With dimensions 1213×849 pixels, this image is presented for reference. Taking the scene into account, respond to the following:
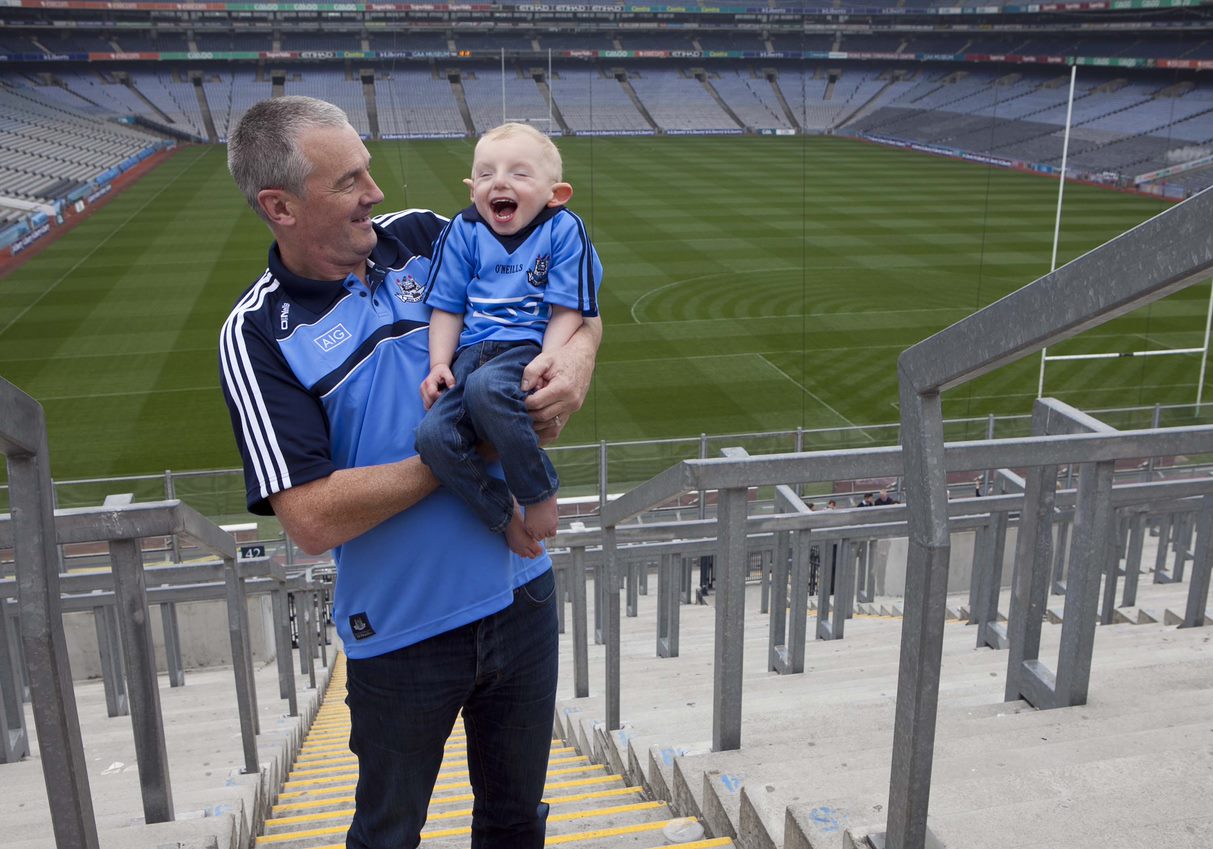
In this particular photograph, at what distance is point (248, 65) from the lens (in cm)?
A: 3222

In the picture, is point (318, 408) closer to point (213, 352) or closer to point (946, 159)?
point (213, 352)

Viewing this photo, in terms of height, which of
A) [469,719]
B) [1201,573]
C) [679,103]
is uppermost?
[679,103]

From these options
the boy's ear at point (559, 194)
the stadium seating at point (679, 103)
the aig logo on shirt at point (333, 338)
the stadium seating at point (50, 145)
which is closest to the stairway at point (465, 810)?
the aig logo on shirt at point (333, 338)

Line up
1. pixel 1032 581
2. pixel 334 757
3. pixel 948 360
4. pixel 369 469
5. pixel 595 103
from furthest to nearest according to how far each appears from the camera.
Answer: pixel 595 103
pixel 334 757
pixel 1032 581
pixel 369 469
pixel 948 360

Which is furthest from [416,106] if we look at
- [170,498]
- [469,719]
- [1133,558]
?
[469,719]

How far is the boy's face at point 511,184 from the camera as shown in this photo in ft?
5.98

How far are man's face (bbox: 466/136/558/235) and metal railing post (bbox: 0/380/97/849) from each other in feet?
2.81

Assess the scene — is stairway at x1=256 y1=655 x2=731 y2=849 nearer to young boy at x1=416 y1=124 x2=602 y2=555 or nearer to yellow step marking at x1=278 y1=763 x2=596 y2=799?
yellow step marking at x1=278 y1=763 x2=596 y2=799

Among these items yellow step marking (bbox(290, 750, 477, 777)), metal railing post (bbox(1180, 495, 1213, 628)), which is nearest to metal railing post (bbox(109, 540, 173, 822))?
yellow step marking (bbox(290, 750, 477, 777))

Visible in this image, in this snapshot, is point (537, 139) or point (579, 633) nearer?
point (537, 139)

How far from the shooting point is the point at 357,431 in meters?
1.61

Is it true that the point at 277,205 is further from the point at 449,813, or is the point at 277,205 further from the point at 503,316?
the point at 449,813

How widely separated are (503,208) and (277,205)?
0.41 m

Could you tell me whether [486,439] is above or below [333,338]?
below
